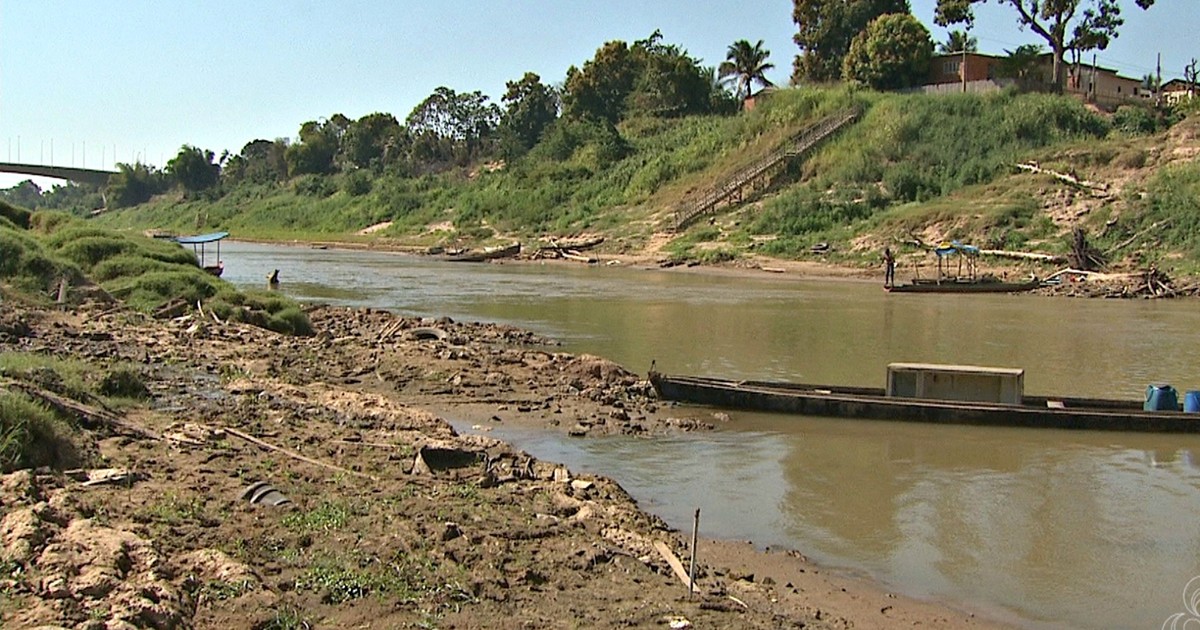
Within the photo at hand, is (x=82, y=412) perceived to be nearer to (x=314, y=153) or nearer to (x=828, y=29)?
(x=828, y=29)

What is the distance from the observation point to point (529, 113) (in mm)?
96000

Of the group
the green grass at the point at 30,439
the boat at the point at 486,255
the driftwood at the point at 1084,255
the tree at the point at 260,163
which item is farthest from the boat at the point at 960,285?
the tree at the point at 260,163

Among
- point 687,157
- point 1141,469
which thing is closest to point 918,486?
point 1141,469

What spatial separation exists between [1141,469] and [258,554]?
12.0 meters

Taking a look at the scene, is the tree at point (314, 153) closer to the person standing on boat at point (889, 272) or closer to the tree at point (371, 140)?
the tree at point (371, 140)

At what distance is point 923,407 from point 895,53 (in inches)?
2188

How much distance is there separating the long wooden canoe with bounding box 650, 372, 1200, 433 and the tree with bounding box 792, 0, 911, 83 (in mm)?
59353

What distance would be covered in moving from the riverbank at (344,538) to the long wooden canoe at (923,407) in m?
1.96

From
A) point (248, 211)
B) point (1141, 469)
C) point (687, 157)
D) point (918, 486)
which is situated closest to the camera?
point (918, 486)

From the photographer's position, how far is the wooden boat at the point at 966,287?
39469mm

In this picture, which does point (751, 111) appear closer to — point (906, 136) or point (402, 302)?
point (906, 136)

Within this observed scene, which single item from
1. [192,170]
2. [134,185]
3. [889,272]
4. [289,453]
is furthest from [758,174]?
[134,185]

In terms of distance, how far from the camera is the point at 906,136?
6000cm

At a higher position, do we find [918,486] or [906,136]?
[906,136]
